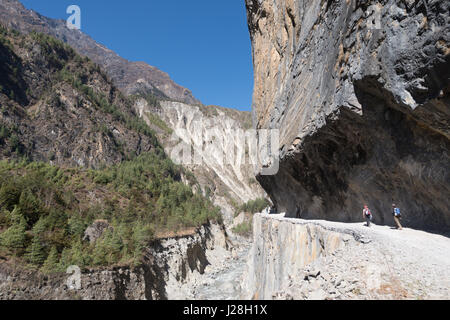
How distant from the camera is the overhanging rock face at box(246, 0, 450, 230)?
21.5ft

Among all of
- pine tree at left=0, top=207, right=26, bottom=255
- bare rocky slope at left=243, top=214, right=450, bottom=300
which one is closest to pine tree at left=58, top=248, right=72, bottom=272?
pine tree at left=0, top=207, right=26, bottom=255

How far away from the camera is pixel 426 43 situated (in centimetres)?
617

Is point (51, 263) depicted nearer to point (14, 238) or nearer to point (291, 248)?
point (14, 238)

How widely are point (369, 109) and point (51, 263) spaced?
60.3 feet

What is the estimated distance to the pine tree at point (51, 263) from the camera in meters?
15.8

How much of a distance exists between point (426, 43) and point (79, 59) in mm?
105627

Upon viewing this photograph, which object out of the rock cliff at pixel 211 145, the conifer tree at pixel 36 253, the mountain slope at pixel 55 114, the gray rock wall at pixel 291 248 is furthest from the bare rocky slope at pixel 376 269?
the rock cliff at pixel 211 145

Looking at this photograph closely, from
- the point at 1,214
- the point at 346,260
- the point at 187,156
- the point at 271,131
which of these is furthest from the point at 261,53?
the point at 187,156

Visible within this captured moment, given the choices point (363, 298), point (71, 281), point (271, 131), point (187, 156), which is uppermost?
point (187, 156)

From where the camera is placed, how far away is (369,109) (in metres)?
8.88

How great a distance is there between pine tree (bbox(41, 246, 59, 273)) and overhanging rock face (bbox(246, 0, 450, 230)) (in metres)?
14.8

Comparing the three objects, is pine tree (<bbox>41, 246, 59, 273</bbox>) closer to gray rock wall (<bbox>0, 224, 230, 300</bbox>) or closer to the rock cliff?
gray rock wall (<bbox>0, 224, 230, 300</bbox>)

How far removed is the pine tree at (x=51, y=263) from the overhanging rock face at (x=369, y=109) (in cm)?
1479

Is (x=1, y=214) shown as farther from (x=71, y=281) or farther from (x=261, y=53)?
(x=261, y=53)
